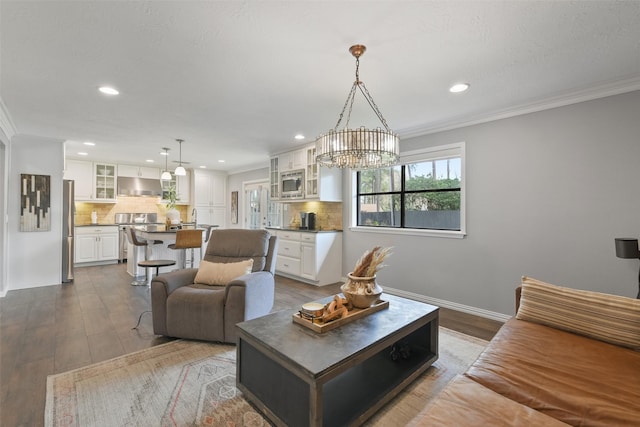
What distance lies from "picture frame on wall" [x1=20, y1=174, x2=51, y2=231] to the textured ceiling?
120cm

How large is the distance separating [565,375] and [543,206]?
85.7 inches

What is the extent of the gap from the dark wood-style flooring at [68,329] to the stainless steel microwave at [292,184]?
163 cm

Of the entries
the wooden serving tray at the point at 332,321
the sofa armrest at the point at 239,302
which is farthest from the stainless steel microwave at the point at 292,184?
the wooden serving tray at the point at 332,321

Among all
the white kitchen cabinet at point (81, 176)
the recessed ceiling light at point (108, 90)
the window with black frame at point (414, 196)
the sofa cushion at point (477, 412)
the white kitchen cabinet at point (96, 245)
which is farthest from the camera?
the white kitchen cabinet at point (81, 176)

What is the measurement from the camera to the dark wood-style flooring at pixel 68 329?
199 cm

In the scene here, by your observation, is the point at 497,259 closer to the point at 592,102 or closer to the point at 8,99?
the point at 592,102

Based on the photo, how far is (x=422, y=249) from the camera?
4035 mm

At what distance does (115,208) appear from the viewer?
740 centimetres

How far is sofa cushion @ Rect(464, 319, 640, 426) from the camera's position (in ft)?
3.95

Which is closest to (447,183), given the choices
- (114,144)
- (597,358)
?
(597,358)

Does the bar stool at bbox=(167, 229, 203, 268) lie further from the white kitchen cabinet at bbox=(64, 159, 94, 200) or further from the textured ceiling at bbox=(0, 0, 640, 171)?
the white kitchen cabinet at bbox=(64, 159, 94, 200)

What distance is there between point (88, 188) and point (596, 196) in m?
8.96

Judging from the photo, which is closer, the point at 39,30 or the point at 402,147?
the point at 39,30

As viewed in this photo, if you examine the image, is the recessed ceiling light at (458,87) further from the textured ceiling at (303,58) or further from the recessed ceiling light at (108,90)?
the recessed ceiling light at (108,90)
